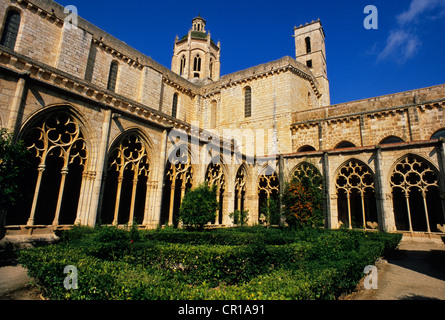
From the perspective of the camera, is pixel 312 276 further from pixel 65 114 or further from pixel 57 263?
pixel 65 114

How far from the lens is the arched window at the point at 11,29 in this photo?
13.4m

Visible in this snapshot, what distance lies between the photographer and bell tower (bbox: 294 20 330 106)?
1208 inches

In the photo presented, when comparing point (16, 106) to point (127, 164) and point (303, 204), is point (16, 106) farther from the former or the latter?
point (303, 204)

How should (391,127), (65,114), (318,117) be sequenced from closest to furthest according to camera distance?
(65,114), (391,127), (318,117)

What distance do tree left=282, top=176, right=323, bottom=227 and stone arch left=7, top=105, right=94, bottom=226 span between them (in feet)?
27.3

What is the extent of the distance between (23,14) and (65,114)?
1001 centimetres

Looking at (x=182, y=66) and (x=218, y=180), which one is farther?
(x=182, y=66)

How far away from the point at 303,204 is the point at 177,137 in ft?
22.7

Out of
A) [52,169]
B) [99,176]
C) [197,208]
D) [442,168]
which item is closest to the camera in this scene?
[99,176]

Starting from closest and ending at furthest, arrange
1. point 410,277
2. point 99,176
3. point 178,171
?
point 410,277
point 99,176
point 178,171

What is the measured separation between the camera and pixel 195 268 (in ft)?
17.4

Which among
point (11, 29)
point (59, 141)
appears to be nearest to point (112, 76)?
point (11, 29)

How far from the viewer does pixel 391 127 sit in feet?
55.9
